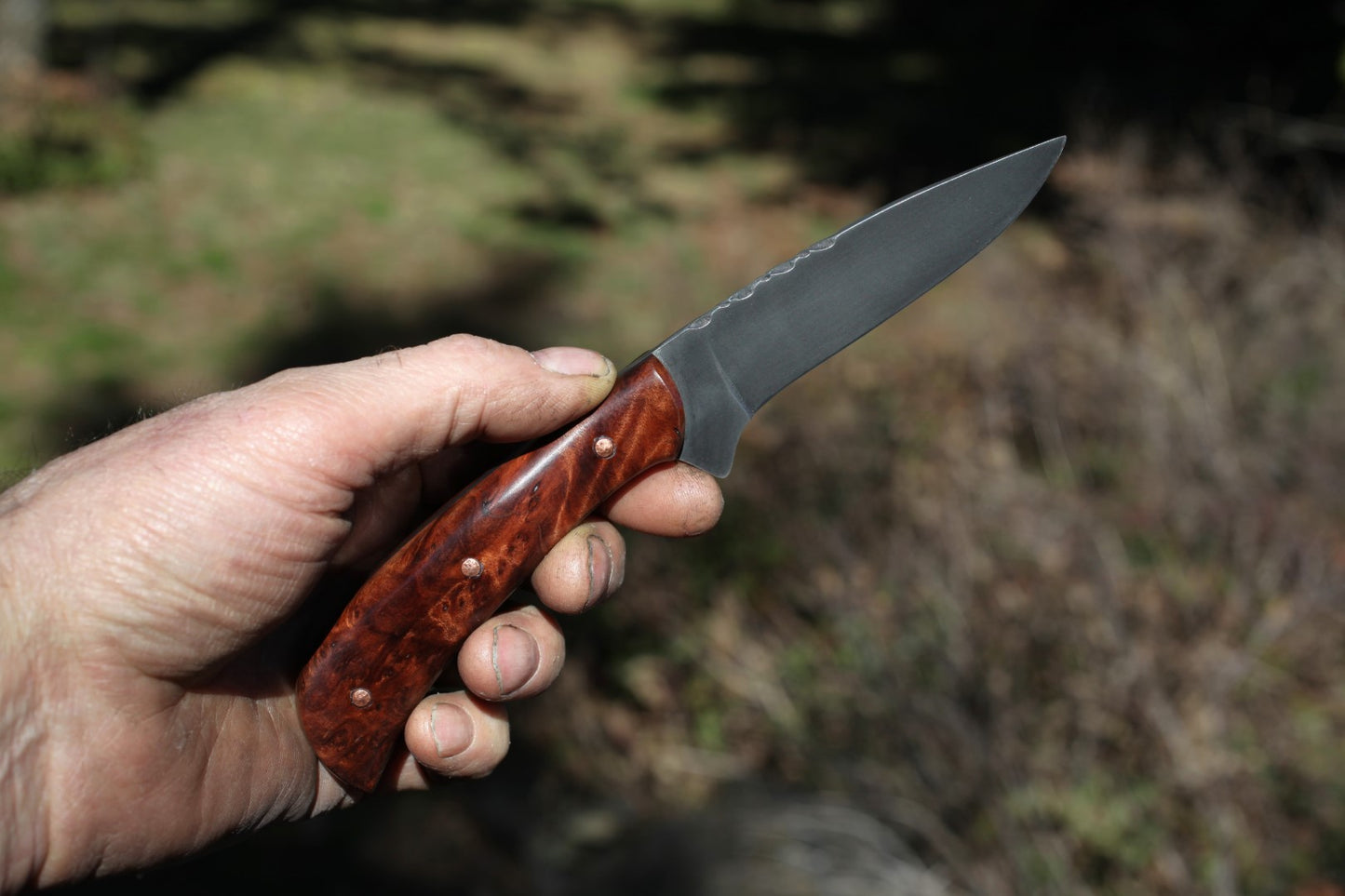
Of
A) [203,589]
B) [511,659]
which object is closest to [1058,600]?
[511,659]

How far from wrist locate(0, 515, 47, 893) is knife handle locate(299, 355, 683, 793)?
1.48ft

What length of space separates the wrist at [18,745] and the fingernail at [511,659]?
2.62 feet

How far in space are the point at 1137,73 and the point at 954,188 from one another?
933cm

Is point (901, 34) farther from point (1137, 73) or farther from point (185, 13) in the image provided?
point (185, 13)

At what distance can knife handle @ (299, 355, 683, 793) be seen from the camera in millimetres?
1983

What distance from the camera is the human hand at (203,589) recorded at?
1.79 metres

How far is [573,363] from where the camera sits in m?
2.12

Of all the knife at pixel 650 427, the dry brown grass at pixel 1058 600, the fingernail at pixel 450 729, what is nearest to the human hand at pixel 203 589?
the fingernail at pixel 450 729

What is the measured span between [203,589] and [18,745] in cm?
37

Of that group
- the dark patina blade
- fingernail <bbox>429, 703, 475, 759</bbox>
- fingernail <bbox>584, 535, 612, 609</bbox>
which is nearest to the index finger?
fingernail <bbox>584, 535, 612, 609</bbox>

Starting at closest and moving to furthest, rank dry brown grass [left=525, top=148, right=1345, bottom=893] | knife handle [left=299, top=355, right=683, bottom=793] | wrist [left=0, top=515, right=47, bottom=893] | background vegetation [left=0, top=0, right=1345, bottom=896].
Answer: wrist [left=0, top=515, right=47, bottom=893] < knife handle [left=299, top=355, right=683, bottom=793] < dry brown grass [left=525, top=148, right=1345, bottom=893] < background vegetation [left=0, top=0, right=1345, bottom=896]

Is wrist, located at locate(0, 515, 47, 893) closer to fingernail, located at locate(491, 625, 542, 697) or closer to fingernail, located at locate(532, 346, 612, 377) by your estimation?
fingernail, located at locate(491, 625, 542, 697)

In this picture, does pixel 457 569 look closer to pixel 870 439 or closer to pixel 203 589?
pixel 203 589

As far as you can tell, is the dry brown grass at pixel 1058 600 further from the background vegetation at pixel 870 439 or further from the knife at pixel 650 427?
the knife at pixel 650 427
